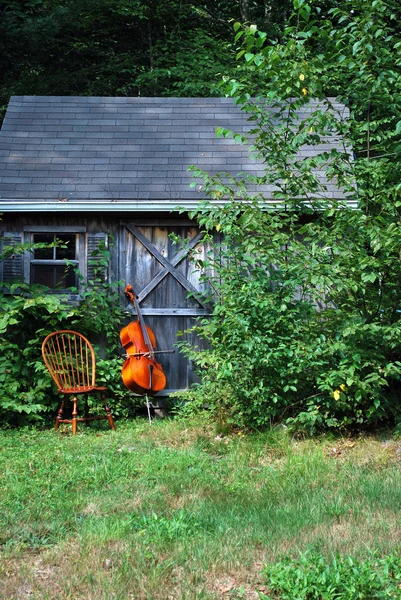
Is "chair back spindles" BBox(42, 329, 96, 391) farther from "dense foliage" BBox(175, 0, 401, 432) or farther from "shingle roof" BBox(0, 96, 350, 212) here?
"dense foliage" BBox(175, 0, 401, 432)

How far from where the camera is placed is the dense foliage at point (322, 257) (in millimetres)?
6398

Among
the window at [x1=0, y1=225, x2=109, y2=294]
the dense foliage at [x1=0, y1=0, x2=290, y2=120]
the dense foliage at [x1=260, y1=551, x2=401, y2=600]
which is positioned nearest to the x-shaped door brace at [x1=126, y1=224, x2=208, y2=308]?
the window at [x1=0, y1=225, x2=109, y2=294]

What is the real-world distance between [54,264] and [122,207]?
1.22m

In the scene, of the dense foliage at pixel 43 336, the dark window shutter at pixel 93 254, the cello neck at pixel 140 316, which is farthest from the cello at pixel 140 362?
the dark window shutter at pixel 93 254

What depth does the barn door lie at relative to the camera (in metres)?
8.85

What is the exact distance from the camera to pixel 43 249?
359 inches

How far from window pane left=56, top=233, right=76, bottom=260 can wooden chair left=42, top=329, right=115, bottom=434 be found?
1.13 meters

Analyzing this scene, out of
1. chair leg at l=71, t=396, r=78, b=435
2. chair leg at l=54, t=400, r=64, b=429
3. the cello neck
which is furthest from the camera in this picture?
the cello neck

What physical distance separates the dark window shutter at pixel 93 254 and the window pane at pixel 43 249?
1.69ft

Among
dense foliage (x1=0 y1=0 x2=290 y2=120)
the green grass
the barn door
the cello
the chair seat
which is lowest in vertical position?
the green grass

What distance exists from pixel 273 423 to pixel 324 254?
1.85 m

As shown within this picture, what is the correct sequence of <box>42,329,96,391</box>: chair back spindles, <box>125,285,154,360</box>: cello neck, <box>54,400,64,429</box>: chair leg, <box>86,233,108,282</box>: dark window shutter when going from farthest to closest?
1. <box>86,233,108,282</box>: dark window shutter
2. <box>125,285,154,360</box>: cello neck
3. <box>42,329,96,391</box>: chair back spindles
4. <box>54,400,64,429</box>: chair leg

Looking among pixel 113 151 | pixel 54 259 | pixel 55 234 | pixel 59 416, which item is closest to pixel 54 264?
pixel 54 259

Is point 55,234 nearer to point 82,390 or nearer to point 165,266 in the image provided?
point 165,266
